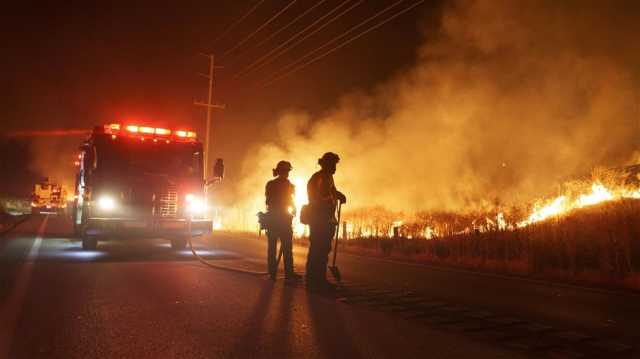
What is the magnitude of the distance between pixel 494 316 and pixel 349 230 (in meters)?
14.1

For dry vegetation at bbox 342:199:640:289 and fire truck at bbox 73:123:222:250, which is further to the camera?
fire truck at bbox 73:123:222:250

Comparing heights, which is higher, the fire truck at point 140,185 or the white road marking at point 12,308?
the fire truck at point 140,185

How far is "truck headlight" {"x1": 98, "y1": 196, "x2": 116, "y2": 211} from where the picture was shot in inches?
468

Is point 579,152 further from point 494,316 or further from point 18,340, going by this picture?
Result: point 18,340

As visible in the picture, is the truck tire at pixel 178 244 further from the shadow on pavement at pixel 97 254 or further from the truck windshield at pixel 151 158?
the truck windshield at pixel 151 158

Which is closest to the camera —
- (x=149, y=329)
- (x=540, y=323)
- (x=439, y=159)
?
(x=149, y=329)

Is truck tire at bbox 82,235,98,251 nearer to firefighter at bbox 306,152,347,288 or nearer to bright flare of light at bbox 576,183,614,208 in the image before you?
firefighter at bbox 306,152,347,288

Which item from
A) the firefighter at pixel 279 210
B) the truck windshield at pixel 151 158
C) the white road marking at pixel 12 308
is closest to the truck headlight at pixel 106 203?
the truck windshield at pixel 151 158

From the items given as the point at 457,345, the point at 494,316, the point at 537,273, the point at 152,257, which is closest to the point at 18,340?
the point at 457,345

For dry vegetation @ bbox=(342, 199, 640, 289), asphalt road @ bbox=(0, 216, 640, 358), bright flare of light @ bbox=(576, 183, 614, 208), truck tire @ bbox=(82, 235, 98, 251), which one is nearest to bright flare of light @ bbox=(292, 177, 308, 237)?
dry vegetation @ bbox=(342, 199, 640, 289)

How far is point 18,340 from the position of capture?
14.8ft

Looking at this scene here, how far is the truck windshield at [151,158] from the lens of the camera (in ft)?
39.5

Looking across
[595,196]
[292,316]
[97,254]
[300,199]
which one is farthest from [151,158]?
[595,196]

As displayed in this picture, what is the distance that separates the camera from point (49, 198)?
49.2 meters
